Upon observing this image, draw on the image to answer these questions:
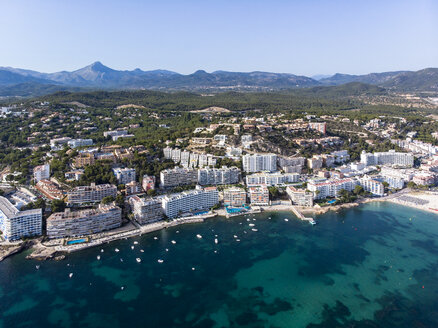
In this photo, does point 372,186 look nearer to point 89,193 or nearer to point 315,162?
point 315,162

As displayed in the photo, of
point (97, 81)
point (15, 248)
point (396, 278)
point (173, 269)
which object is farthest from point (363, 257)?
point (97, 81)

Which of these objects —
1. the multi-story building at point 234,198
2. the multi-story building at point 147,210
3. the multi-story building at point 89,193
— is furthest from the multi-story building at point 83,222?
the multi-story building at point 234,198

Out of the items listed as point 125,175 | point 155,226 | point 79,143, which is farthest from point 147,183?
point 79,143

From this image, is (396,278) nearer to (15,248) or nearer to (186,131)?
(15,248)

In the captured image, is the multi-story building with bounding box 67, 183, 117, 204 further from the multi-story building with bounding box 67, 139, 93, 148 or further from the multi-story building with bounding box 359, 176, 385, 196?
the multi-story building with bounding box 359, 176, 385, 196

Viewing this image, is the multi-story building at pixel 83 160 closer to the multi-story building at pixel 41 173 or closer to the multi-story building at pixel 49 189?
the multi-story building at pixel 41 173

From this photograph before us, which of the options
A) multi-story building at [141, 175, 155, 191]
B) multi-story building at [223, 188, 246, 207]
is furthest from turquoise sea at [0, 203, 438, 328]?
multi-story building at [141, 175, 155, 191]
